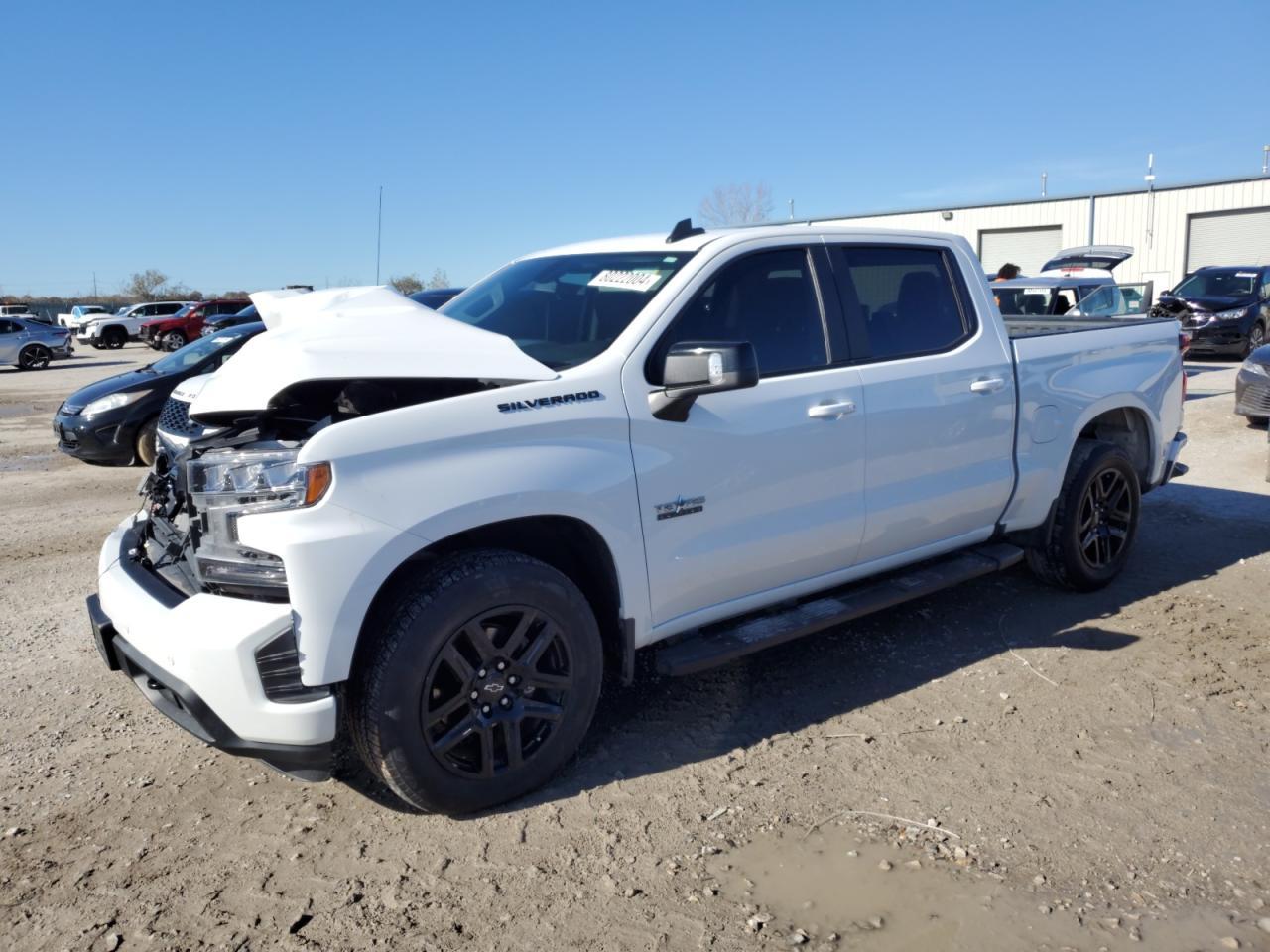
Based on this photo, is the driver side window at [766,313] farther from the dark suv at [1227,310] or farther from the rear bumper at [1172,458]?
the dark suv at [1227,310]

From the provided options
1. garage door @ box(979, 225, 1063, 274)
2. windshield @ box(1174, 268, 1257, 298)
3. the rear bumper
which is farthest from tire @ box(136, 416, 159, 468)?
garage door @ box(979, 225, 1063, 274)

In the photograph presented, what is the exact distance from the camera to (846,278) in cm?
448

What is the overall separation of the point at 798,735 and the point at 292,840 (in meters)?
1.92

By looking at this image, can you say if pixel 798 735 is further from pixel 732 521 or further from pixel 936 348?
pixel 936 348

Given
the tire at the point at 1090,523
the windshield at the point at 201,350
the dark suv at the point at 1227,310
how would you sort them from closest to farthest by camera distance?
the tire at the point at 1090,523, the windshield at the point at 201,350, the dark suv at the point at 1227,310

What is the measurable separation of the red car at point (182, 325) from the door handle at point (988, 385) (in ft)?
114

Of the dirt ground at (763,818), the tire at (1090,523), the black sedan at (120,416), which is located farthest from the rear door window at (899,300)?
the black sedan at (120,416)

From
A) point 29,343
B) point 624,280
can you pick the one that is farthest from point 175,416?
point 29,343

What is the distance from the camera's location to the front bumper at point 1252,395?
10352mm

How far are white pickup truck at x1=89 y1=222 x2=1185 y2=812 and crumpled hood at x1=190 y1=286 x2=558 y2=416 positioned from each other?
0.5 inches

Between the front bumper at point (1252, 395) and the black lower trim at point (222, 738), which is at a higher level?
the black lower trim at point (222, 738)

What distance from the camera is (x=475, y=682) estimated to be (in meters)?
3.35

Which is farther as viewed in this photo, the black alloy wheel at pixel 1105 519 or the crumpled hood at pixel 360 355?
the black alloy wheel at pixel 1105 519

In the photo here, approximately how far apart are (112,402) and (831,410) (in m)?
8.37
